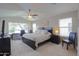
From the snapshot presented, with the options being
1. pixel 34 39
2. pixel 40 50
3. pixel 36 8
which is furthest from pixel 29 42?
pixel 36 8

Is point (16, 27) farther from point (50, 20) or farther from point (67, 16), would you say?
point (67, 16)

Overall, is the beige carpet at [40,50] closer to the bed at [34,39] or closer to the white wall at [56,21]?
the bed at [34,39]

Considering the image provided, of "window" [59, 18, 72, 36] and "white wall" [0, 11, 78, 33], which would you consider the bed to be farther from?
"window" [59, 18, 72, 36]

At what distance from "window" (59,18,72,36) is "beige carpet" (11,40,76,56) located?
10.8 inches

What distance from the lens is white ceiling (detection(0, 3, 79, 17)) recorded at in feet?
6.95

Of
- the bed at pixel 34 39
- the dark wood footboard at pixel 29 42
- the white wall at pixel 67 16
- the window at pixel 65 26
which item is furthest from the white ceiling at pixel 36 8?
the dark wood footboard at pixel 29 42

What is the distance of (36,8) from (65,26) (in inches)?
26.2

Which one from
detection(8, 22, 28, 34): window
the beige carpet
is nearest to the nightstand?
the beige carpet

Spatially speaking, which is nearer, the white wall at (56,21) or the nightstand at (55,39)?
the white wall at (56,21)

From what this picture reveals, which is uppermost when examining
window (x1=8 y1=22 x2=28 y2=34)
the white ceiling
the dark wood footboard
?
the white ceiling

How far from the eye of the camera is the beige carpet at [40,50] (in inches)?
85.8

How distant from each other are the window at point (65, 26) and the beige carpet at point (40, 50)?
27 cm

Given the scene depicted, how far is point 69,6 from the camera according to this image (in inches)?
83.8

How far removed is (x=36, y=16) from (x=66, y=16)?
1.90 ft
